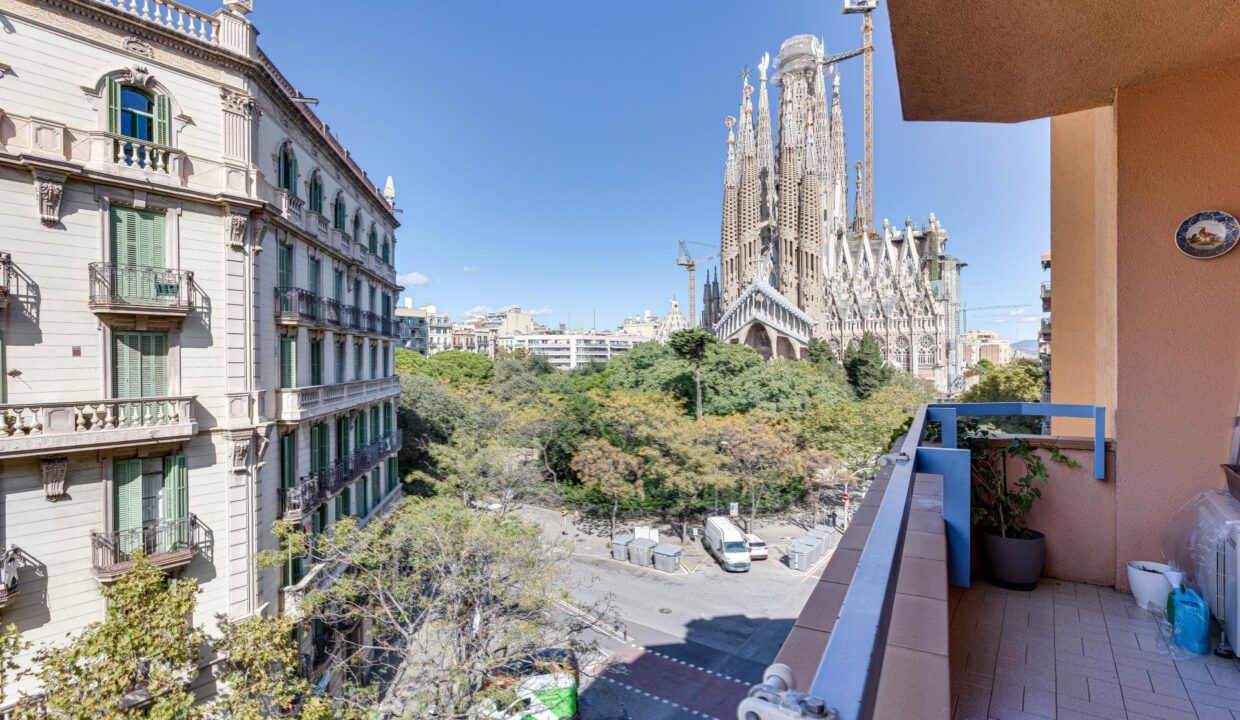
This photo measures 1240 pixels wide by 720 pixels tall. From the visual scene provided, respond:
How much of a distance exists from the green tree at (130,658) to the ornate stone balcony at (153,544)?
116 centimetres

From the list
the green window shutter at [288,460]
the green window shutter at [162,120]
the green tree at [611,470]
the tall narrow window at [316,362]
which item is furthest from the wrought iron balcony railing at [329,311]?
the green tree at [611,470]

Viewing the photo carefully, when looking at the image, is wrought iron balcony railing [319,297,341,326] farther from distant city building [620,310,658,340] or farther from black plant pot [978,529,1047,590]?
distant city building [620,310,658,340]

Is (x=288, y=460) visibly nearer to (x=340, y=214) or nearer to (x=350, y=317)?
(x=350, y=317)

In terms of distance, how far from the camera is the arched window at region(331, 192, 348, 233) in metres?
13.8

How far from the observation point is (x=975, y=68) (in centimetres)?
389

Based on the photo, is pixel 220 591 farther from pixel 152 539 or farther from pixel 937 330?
pixel 937 330

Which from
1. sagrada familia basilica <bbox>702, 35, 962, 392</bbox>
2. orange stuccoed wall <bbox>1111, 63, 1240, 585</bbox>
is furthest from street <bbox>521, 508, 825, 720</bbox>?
sagrada familia basilica <bbox>702, 35, 962, 392</bbox>

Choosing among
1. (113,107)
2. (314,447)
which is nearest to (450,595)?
(314,447)

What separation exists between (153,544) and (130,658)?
2.76 meters

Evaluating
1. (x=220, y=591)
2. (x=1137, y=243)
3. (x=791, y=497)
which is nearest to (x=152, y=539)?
(x=220, y=591)

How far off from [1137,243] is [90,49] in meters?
12.4

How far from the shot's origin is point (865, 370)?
39469mm

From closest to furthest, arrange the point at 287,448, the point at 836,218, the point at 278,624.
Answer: the point at 278,624
the point at 287,448
the point at 836,218

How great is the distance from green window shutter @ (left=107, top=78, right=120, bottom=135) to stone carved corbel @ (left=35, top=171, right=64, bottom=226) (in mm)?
1108
